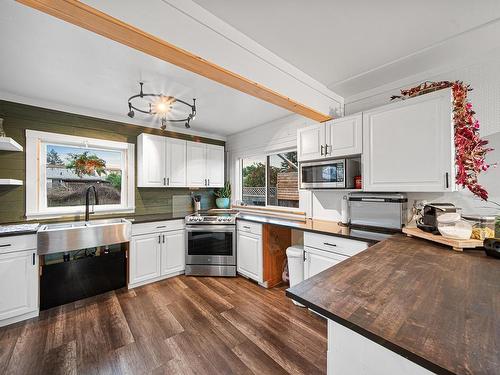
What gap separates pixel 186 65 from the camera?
1.43 meters

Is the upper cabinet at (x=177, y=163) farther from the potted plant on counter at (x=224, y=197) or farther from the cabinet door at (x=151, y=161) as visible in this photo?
the potted plant on counter at (x=224, y=197)

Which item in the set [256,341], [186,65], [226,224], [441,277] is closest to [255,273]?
[226,224]

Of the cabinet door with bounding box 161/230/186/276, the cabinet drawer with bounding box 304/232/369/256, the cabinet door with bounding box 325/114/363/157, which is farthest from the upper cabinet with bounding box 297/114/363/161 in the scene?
the cabinet door with bounding box 161/230/186/276

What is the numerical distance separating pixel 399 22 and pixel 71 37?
2.37 m

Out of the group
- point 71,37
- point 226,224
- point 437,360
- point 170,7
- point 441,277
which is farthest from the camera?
point 226,224

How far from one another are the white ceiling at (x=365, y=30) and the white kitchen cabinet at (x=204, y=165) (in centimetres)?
237

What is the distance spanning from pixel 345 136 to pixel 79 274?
348 centimetres

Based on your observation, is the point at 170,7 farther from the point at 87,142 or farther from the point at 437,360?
the point at 87,142

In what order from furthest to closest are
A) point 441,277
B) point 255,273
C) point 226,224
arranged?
point 226,224 < point 255,273 < point 441,277

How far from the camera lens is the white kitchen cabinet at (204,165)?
3822 millimetres

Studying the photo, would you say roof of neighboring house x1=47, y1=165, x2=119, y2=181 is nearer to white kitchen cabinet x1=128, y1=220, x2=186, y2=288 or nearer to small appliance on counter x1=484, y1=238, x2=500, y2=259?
white kitchen cabinet x1=128, y1=220, x2=186, y2=288

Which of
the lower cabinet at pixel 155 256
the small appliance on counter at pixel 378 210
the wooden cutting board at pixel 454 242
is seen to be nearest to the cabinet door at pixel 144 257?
the lower cabinet at pixel 155 256

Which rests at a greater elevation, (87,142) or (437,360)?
(87,142)

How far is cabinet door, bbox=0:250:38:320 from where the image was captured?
2096mm
